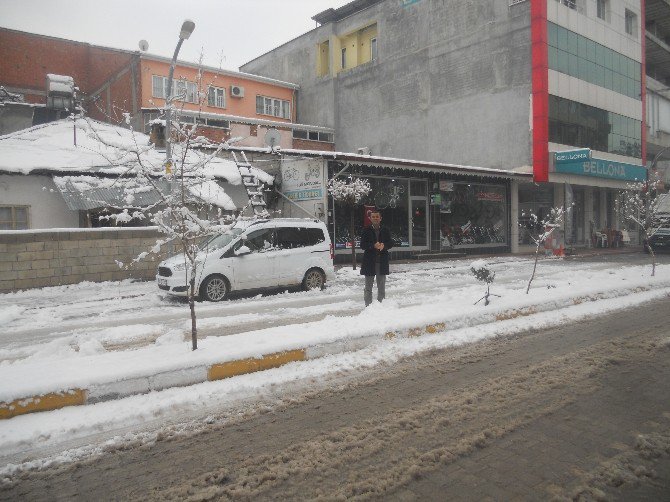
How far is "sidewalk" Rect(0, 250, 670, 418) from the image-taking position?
4.48m

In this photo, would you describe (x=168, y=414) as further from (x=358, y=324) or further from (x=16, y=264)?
(x=16, y=264)

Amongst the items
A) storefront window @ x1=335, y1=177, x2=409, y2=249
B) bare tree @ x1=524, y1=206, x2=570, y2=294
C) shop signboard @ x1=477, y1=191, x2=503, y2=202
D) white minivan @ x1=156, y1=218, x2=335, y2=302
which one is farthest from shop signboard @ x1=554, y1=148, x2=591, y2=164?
white minivan @ x1=156, y1=218, x2=335, y2=302

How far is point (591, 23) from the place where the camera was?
27391mm

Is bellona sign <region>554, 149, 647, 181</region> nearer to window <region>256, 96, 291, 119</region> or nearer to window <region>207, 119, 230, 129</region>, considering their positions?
window <region>207, 119, 230, 129</region>

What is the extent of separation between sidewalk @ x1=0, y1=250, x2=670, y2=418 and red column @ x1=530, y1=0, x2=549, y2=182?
658 inches

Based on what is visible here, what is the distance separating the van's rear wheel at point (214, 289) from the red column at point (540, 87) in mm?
19628

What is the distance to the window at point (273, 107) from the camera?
114 feet

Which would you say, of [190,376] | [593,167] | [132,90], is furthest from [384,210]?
[132,90]

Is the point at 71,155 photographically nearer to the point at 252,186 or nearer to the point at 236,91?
the point at 252,186

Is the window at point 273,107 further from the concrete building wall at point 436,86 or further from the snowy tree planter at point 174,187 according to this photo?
the snowy tree planter at point 174,187

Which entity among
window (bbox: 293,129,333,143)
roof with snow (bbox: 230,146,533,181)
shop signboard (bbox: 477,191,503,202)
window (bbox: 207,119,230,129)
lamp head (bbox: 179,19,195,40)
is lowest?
shop signboard (bbox: 477,191,503,202)

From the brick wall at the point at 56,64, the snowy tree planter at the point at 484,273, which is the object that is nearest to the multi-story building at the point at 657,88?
the snowy tree planter at the point at 484,273

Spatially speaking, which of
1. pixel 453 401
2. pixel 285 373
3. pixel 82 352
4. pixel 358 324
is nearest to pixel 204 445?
pixel 285 373

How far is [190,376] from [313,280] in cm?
746
